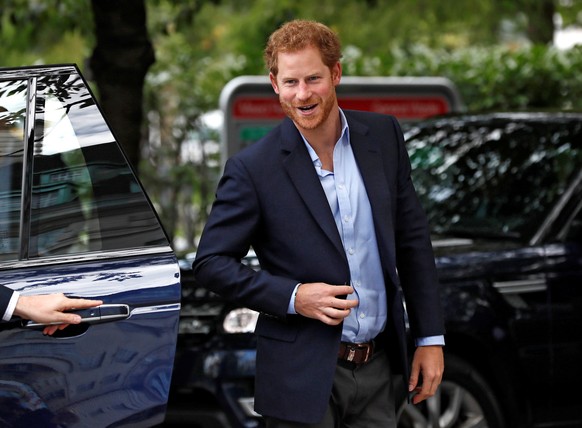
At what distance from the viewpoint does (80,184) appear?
3.38m

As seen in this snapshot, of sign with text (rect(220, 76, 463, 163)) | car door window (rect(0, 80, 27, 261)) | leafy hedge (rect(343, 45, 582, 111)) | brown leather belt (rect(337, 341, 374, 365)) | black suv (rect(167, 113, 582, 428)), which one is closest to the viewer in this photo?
car door window (rect(0, 80, 27, 261))

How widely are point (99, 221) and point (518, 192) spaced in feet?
10.1

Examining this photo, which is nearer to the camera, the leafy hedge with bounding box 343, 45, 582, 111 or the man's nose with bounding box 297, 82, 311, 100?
the man's nose with bounding box 297, 82, 311, 100

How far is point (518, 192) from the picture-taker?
600cm

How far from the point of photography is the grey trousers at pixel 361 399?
341cm

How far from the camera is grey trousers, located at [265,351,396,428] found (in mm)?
3412

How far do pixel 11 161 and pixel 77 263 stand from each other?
328 mm

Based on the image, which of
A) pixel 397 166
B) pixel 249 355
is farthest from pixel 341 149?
pixel 249 355

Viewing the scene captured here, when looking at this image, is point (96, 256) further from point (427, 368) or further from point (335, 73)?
point (427, 368)

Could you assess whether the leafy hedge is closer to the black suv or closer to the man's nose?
the black suv

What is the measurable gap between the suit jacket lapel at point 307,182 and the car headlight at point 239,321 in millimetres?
1615

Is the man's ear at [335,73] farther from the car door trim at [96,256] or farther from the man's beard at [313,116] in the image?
the car door trim at [96,256]

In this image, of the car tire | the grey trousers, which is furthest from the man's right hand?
the car tire

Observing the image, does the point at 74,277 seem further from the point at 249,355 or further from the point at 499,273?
the point at 499,273
